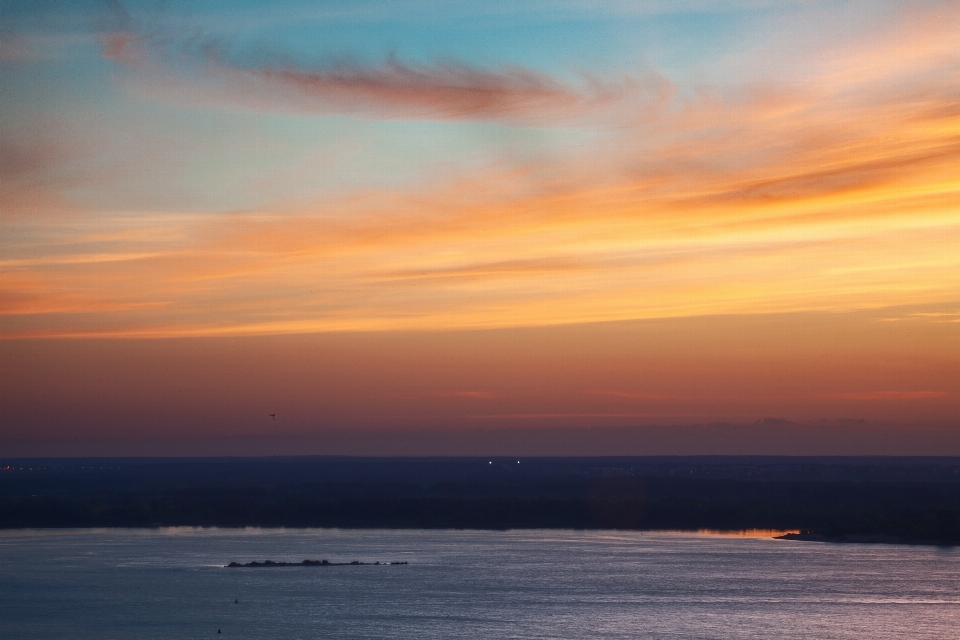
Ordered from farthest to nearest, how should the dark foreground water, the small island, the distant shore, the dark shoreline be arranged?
the distant shore → the small island → the dark shoreline → the dark foreground water

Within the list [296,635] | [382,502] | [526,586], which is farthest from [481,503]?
[296,635]

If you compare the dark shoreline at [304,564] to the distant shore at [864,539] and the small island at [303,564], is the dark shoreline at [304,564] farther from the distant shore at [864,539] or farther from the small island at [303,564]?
the distant shore at [864,539]

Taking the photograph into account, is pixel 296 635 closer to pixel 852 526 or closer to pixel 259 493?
pixel 852 526

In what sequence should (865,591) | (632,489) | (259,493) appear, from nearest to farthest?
(865,591) < (259,493) < (632,489)

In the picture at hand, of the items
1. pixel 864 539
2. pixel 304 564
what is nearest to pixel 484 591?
pixel 304 564

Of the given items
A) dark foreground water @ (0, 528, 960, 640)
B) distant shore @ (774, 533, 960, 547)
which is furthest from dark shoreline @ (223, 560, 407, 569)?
distant shore @ (774, 533, 960, 547)

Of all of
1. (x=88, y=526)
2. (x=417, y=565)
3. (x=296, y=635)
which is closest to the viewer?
(x=296, y=635)

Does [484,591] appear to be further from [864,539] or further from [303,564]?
[864,539]

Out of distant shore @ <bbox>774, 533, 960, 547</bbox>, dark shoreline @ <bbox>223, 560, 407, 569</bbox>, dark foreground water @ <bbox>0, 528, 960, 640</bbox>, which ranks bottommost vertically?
dark foreground water @ <bbox>0, 528, 960, 640</bbox>

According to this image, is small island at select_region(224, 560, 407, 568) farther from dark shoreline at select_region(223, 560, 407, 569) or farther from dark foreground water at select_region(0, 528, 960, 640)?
dark foreground water at select_region(0, 528, 960, 640)
